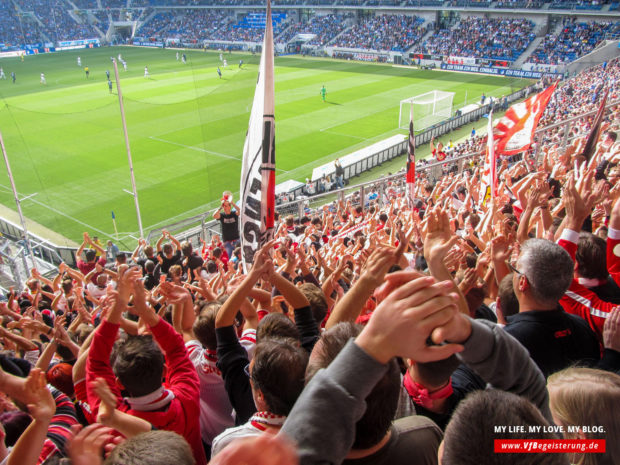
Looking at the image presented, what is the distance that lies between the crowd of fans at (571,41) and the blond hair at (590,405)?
41310 mm

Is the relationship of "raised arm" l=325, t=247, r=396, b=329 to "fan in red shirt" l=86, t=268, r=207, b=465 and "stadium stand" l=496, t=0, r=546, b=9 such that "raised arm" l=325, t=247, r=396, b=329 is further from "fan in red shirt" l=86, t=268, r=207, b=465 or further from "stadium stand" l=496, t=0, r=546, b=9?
"stadium stand" l=496, t=0, r=546, b=9

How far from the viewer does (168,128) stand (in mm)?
25078

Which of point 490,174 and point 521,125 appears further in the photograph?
point 521,125

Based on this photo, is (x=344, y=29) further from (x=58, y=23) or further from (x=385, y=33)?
(x=58, y=23)

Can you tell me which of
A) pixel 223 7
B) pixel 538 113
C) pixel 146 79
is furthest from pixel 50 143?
pixel 223 7

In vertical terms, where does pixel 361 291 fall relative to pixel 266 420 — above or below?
above

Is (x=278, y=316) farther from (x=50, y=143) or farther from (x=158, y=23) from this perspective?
(x=158, y=23)

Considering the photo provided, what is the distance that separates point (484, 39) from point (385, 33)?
1166 centimetres

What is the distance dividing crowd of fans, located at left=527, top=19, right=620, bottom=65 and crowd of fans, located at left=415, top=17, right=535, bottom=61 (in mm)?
1963

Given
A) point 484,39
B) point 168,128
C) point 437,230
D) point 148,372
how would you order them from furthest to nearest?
point 484,39, point 168,128, point 437,230, point 148,372

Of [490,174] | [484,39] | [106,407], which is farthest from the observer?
[484,39]

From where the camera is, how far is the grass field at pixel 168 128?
15781 millimetres

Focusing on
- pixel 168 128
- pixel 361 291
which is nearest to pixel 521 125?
pixel 361 291

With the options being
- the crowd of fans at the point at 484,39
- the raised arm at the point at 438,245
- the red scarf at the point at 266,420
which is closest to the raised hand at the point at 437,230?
the raised arm at the point at 438,245
